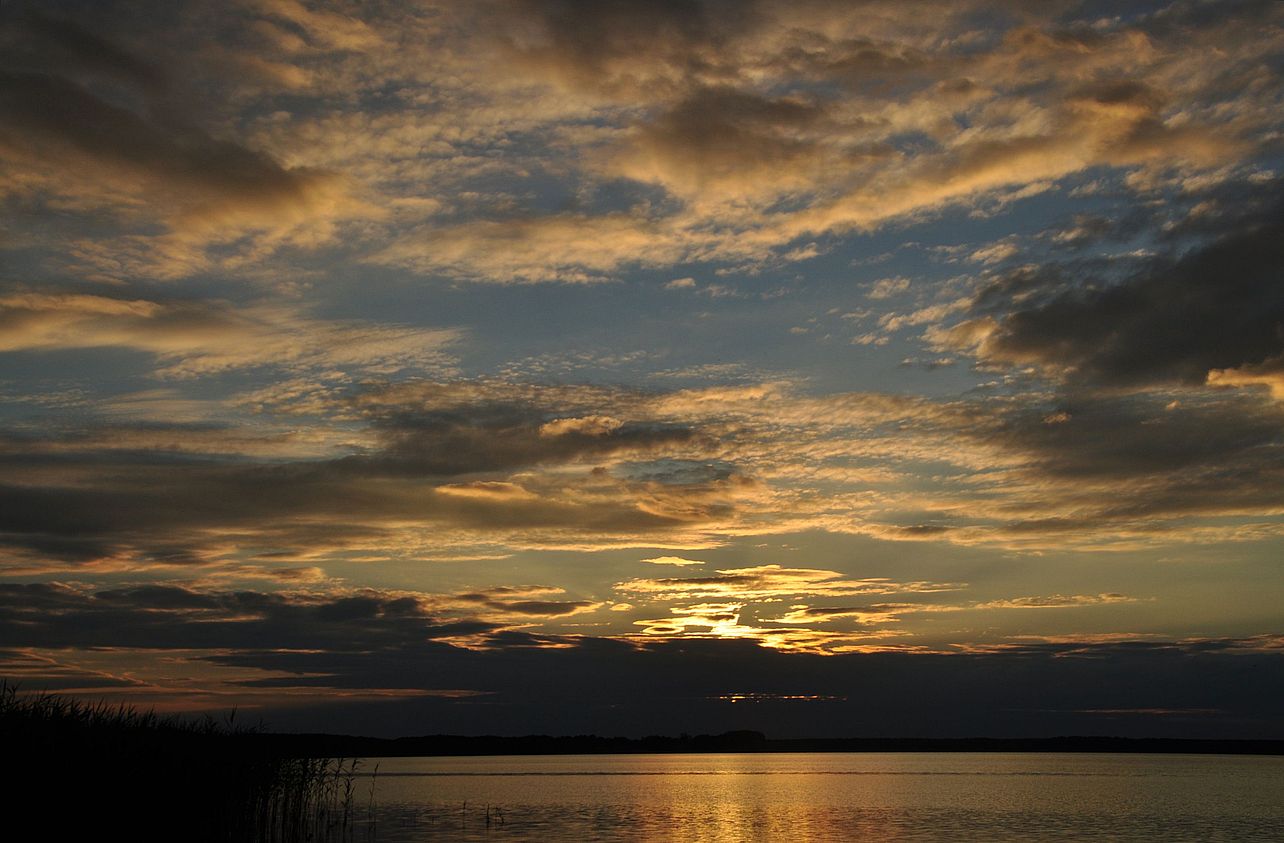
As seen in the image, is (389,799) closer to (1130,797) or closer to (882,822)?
(882,822)

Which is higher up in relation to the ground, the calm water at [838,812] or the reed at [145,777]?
the reed at [145,777]

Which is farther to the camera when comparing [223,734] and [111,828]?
[223,734]

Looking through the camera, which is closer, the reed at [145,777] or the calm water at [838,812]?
the reed at [145,777]

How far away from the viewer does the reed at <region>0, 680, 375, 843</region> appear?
85.5ft

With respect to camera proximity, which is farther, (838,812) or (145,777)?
(838,812)

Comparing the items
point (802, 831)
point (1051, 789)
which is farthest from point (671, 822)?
point (1051, 789)

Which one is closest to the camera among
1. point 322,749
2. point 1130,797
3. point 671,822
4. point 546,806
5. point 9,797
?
point 9,797

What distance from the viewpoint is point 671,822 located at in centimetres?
5922

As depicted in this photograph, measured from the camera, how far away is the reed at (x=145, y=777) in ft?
85.5

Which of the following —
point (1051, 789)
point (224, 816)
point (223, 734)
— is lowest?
point (1051, 789)

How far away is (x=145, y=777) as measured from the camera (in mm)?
29094

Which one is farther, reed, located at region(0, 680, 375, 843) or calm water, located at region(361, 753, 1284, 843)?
calm water, located at region(361, 753, 1284, 843)

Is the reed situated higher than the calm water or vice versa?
the reed

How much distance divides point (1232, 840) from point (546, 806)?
40.8 m
